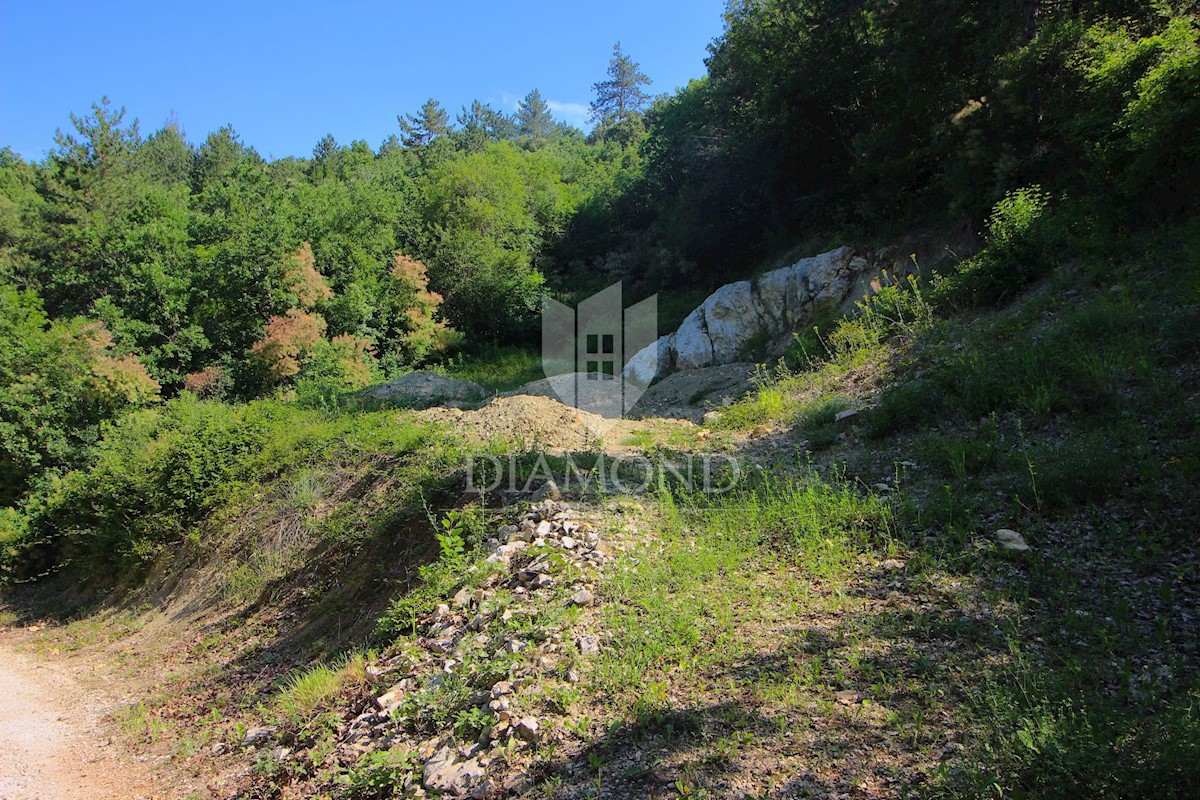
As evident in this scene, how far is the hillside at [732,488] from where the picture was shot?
3.37 meters

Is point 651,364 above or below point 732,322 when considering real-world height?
below

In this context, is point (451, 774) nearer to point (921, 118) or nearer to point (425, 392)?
point (425, 392)

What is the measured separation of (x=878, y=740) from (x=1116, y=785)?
0.86 metres

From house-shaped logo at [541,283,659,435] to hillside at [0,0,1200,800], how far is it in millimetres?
828

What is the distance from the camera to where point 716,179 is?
1978 centimetres

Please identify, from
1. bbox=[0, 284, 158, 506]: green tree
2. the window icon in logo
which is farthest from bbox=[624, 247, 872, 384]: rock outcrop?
bbox=[0, 284, 158, 506]: green tree

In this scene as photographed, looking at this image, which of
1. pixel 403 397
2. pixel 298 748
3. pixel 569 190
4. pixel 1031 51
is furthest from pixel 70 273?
pixel 1031 51

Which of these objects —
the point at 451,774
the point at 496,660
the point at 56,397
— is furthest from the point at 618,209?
the point at 451,774

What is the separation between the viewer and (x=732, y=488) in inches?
244

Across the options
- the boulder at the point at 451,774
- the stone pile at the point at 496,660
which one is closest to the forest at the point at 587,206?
the stone pile at the point at 496,660

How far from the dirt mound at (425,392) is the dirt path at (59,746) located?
6.52 metres

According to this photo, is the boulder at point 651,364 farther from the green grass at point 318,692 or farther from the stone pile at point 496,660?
the green grass at point 318,692

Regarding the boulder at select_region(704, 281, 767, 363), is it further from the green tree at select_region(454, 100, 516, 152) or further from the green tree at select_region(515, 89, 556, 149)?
the green tree at select_region(515, 89, 556, 149)

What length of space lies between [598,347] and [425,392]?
21.5ft
